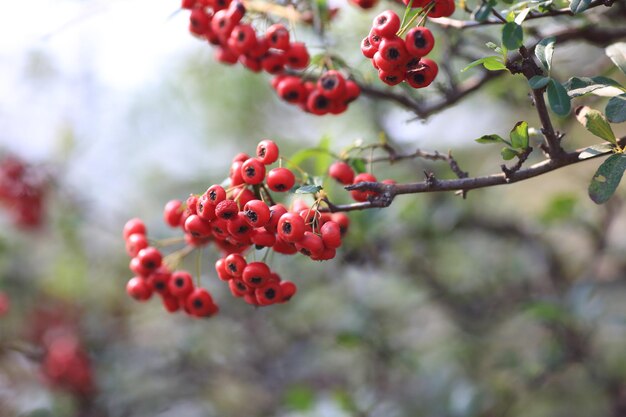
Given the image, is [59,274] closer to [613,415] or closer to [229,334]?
[229,334]

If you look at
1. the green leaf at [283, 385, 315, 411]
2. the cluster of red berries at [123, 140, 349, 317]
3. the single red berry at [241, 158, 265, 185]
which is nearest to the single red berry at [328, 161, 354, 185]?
the cluster of red berries at [123, 140, 349, 317]

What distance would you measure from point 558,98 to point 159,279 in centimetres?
126

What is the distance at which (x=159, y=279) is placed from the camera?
6.23ft

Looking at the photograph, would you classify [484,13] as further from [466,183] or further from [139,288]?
[139,288]

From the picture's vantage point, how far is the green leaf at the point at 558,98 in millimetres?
1311

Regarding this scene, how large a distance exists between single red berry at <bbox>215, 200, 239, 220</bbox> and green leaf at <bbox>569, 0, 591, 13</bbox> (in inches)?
35.5

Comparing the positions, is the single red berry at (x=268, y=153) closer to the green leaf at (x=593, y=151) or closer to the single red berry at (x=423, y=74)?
the single red berry at (x=423, y=74)

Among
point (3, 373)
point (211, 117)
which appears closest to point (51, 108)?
point (211, 117)

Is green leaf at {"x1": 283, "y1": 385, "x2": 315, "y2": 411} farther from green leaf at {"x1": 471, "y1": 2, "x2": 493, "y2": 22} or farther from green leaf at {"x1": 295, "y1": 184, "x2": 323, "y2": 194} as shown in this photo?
green leaf at {"x1": 471, "y1": 2, "x2": 493, "y2": 22}

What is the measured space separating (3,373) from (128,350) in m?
0.97

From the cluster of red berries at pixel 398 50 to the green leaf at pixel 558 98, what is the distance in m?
0.28

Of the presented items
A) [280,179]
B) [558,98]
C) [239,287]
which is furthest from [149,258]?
[558,98]

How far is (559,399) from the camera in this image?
4117 millimetres

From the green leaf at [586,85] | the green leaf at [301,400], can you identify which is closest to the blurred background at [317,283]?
the green leaf at [301,400]
